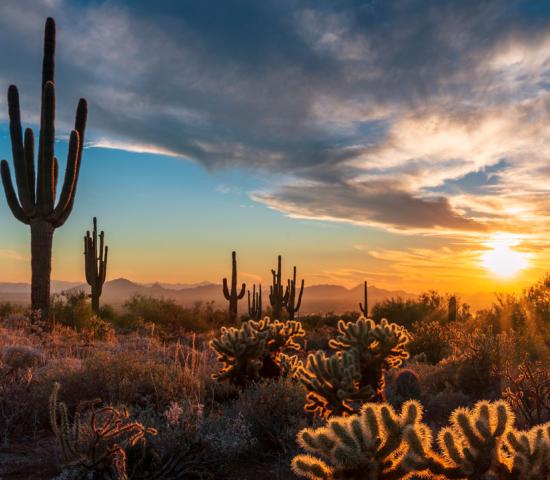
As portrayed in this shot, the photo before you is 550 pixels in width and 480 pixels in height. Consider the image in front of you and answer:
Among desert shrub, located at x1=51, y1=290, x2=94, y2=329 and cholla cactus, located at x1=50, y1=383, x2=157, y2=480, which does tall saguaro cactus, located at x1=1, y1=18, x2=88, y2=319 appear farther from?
cholla cactus, located at x1=50, y1=383, x2=157, y2=480

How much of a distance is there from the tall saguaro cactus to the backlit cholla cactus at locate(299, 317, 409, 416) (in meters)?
13.4

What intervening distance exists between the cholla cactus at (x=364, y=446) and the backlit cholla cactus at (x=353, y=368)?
7.55ft

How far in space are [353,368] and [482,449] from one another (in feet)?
8.85

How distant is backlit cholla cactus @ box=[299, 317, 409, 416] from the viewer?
6.10 meters

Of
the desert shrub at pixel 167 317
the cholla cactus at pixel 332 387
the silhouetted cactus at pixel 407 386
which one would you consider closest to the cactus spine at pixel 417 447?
the cholla cactus at pixel 332 387

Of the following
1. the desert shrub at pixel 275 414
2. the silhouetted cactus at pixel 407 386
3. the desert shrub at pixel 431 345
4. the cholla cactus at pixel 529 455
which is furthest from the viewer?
the desert shrub at pixel 431 345

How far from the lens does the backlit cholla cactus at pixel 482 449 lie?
3.43 metres

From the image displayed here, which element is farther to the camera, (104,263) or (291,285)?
(291,285)

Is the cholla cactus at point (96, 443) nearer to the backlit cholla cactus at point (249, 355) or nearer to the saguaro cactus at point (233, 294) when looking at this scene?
the backlit cholla cactus at point (249, 355)

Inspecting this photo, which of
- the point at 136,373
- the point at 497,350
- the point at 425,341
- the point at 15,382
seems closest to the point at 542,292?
the point at 425,341

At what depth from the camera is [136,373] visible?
357 inches

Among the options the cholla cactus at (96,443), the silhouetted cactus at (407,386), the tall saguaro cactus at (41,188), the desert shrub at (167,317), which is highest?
the tall saguaro cactus at (41,188)

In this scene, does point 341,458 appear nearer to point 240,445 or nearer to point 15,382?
point 240,445

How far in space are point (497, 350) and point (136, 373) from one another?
21.7ft
